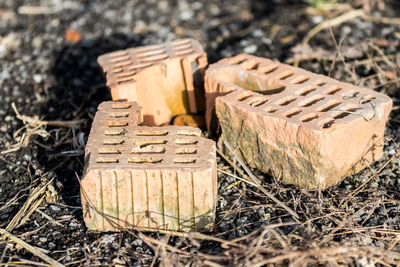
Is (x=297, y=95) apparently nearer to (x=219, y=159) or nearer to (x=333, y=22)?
(x=219, y=159)

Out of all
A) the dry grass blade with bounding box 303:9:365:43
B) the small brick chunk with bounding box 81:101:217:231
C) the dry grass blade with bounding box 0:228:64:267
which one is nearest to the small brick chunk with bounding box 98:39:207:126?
the small brick chunk with bounding box 81:101:217:231

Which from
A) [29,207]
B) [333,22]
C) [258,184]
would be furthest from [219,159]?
[333,22]

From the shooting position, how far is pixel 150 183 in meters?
2.57

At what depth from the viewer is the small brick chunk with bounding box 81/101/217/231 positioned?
2555mm

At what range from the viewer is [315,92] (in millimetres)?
2994

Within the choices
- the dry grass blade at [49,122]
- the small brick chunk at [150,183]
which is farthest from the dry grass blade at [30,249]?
the dry grass blade at [49,122]

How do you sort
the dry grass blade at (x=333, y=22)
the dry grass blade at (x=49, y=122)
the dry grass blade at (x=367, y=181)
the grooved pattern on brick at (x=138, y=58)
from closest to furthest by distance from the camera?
the dry grass blade at (x=367, y=181) → the grooved pattern on brick at (x=138, y=58) → the dry grass blade at (x=49, y=122) → the dry grass blade at (x=333, y=22)

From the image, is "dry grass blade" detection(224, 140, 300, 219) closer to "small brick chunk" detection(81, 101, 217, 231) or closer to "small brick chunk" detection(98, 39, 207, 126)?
"small brick chunk" detection(81, 101, 217, 231)

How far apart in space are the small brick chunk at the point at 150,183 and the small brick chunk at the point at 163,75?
55 centimetres

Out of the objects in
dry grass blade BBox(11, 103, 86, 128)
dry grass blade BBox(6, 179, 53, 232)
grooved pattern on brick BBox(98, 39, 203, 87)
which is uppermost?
grooved pattern on brick BBox(98, 39, 203, 87)

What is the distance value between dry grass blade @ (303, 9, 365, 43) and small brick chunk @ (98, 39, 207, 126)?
4.37 ft

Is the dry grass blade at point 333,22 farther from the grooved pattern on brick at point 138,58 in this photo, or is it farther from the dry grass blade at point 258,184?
the dry grass blade at point 258,184

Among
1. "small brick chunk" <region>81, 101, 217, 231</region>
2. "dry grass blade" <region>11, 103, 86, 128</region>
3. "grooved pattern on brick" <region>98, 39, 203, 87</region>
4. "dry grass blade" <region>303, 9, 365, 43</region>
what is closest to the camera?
"small brick chunk" <region>81, 101, 217, 231</region>

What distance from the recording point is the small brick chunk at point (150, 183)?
8.38 ft
